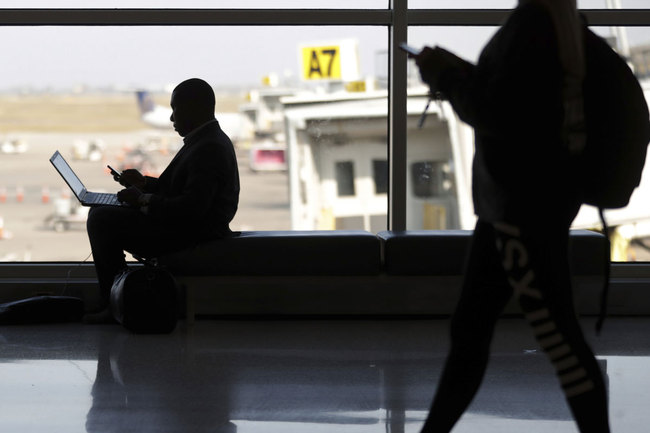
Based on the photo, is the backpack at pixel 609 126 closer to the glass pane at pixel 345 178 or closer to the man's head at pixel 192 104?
the man's head at pixel 192 104

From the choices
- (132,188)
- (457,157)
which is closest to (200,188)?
(132,188)

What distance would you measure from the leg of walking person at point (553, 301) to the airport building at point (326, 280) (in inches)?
11.8

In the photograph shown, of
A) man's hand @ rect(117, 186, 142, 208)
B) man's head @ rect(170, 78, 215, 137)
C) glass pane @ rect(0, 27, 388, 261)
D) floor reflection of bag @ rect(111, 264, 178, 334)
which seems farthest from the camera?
glass pane @ rect(0, 27, 388, 261)

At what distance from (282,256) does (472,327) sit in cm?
260

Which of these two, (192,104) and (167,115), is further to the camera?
(167,115)

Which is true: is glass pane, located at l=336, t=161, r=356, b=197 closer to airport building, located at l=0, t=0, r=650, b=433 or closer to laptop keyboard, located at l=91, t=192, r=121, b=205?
airport building, located at l=0, t=0, r=650, b=433

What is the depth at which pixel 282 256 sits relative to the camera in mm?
4543

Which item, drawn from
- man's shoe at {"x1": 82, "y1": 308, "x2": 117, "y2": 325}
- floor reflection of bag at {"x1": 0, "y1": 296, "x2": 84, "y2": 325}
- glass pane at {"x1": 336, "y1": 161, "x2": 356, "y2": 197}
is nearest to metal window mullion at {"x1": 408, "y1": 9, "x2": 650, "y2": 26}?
glass pane at {"x1": 336, "y1": 161, "x2": 356, "y2": 197}

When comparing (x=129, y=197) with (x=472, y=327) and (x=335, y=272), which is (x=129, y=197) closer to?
(x=335, y=272)

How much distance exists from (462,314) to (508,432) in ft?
2.78

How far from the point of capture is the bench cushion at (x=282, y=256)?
176 inches

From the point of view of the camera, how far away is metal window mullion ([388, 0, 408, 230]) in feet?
17.3

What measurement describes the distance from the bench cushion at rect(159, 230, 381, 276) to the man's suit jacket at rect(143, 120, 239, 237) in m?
0.12

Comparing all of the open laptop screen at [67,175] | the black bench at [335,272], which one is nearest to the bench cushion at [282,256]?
the black bench at [335,272]
